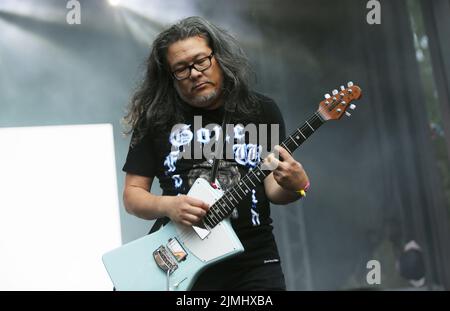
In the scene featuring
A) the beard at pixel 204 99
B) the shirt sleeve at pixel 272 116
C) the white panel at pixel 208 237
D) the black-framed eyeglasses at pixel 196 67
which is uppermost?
the black-framed eyeglasses at pixel 196 67

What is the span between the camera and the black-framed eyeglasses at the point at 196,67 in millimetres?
1785

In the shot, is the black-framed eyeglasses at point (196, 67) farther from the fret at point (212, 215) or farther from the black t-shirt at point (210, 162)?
the fret at point (212, 215)

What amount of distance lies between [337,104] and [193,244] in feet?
2.06

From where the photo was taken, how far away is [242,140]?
1.77m

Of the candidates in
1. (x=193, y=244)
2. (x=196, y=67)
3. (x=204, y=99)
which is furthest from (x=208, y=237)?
(x=196, y=67)

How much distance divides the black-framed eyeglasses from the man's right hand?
401mm

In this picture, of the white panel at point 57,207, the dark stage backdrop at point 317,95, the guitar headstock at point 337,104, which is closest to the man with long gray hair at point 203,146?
the guitar headstock at point 337,104

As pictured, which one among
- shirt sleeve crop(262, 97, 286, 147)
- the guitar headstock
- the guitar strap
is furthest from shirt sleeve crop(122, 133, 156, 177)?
the guitar headstock

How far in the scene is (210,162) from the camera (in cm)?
176

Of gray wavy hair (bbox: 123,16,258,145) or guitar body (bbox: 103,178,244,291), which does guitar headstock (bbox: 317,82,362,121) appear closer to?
gray wavy hair (bbox: 123,16,258,145)

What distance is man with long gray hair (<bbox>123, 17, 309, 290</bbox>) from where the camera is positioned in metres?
1.66
